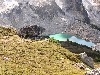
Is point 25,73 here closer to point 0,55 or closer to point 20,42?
point 0,55

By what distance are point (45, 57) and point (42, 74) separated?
38.1 ft

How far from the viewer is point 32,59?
51594 mm

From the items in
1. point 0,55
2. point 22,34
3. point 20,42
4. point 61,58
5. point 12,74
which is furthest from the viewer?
point 22,34

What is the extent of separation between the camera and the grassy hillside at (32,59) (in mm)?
44469

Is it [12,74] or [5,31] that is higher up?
[5,31]

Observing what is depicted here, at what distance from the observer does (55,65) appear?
167 ft

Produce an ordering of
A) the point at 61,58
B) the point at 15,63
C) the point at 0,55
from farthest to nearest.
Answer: the point at 61,58 → the point at 0,55 → the point at 15,63

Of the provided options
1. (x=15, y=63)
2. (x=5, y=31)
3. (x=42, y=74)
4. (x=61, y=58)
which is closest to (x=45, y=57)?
(x=61, y=58)

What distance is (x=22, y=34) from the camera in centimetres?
8406

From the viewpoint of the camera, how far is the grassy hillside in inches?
1751

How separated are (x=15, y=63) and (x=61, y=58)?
37.4 feet

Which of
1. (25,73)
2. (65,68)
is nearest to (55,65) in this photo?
(65,68)

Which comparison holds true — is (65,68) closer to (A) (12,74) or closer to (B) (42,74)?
(B) (42,74)

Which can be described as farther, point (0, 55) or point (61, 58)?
point (61, 58)
